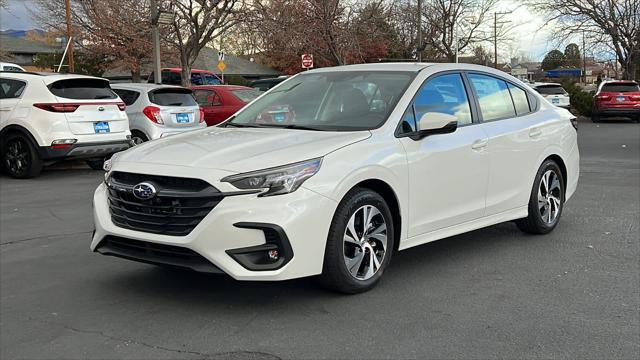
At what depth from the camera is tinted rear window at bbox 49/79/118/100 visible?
34.5 ft

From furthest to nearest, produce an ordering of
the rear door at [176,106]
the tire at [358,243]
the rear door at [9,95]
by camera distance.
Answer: the rear door at [176,106] < the rear door at [9,95] < the tire at [358,243]

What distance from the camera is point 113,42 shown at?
32656 millimetres

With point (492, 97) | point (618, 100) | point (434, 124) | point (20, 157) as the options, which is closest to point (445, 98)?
point (434, 124)

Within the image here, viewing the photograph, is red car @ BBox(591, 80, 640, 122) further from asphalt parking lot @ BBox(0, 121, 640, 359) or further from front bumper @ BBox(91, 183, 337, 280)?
front bumper @ BBox(91, 183, 337, 280)

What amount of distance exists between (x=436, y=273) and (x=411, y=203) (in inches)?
26.7

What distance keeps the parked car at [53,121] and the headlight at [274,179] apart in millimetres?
7230

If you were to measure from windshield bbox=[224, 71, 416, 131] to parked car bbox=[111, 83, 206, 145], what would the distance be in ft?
22.7

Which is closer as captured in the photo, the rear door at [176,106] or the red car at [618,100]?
the rear door at [176,106]

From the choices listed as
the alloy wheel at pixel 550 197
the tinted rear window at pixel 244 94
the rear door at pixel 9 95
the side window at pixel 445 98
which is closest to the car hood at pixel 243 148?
the side window at pixel 445 98

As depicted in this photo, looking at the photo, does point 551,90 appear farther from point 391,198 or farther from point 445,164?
point 391,198

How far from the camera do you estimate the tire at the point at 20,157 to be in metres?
10.5

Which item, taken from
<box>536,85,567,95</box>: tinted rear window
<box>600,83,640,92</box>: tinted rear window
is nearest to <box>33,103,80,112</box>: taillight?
<box>536,85,567,95</box>: tinted rear window

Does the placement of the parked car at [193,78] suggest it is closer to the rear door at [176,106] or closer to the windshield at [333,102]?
the rear door at [176,106]

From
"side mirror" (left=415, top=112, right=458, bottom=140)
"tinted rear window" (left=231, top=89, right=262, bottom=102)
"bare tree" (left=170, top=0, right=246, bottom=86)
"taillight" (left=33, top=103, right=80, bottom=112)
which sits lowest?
"side mirror" (left=415, top=112, right=458, bottom=140)
